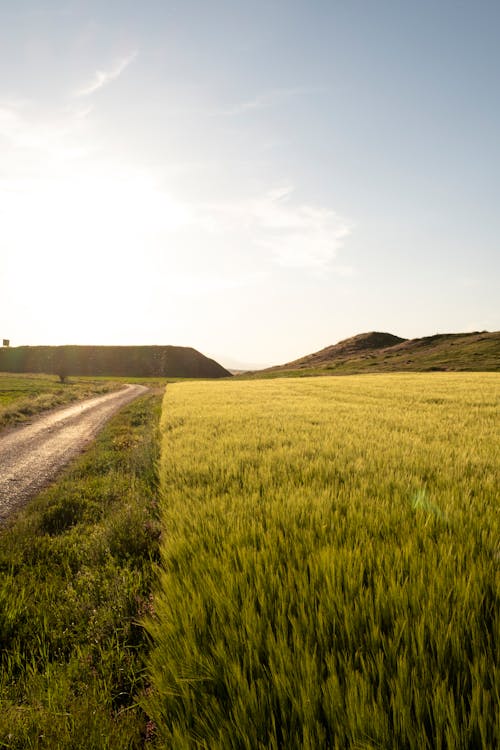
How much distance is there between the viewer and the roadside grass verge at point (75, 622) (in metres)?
2.03

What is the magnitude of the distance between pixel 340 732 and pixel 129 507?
4453mm

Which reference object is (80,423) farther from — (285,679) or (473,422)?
(285,679)

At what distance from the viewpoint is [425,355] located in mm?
81312

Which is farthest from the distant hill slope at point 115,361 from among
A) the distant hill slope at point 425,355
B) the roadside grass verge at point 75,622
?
the roadside grass verge at point 75,622

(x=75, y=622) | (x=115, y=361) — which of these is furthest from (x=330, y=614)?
(x=115, y=361)

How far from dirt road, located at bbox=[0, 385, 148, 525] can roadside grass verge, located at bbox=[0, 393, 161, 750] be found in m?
1.89

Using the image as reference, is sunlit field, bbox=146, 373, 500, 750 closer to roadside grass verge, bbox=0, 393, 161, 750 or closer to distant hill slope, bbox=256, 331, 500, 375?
roadside grass verge, bbox=0, 393, 161, 750

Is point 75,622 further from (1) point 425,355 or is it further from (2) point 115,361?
(2) point 115,361

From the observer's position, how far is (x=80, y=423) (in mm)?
18969

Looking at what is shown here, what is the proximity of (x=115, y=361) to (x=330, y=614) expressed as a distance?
127 meters

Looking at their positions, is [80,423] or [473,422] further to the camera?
[80,423]

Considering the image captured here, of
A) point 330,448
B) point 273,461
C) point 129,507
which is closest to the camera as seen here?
point 129,507

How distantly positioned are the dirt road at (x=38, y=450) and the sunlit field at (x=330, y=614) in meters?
5.56

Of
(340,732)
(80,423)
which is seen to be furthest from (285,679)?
(80,423)
